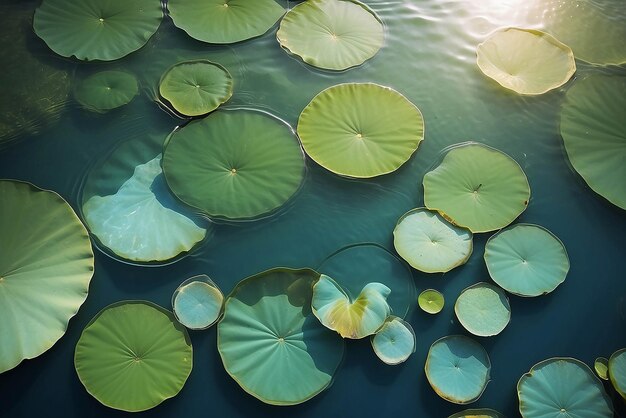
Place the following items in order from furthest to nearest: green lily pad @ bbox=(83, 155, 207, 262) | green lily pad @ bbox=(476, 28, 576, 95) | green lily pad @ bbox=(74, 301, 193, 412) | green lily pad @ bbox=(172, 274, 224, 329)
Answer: green lily pad @ bbox=(476, 28, 576, 95)
green lily pad @ bbox=(83, 155, 207, 262)
green lily pad @ bbox=(172, 274, 224, 329)
green lily pad @ bbox=(74, 301, 193, 412)

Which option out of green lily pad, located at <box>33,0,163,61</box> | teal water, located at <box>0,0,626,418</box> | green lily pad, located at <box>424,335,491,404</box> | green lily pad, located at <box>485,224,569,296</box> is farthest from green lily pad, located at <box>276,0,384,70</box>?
green lily pad, located at <box>424,335,491,404</box>

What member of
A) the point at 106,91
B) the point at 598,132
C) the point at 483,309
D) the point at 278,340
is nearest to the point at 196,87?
the point at 106,91

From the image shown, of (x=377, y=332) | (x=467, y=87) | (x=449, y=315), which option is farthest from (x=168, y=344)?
(x=467, y=87)

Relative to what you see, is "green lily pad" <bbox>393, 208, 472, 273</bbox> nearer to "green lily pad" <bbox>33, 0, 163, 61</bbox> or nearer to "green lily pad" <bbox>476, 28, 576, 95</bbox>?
"green lily pad" <bbox>476, 28, 576, 95</bbox>

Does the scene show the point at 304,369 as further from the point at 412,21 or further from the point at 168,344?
the point at 412,21

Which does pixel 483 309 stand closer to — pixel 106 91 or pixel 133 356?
pixel 133 356

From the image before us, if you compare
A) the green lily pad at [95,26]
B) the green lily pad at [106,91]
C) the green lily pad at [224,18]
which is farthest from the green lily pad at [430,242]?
the green lily pad at [95,26]

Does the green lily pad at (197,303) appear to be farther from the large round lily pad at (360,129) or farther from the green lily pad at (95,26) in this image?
the green lily pad at (95,26)
